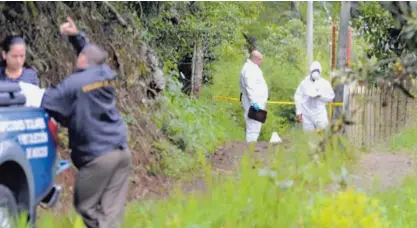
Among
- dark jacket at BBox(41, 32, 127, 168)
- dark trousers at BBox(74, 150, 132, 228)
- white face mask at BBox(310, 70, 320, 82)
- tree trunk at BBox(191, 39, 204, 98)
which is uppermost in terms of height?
dark jacket at BBox(41, 32, 127, 168)

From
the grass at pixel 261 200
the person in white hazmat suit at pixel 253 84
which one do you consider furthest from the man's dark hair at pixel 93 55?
the person in white hazmat suit at pixel 253 84

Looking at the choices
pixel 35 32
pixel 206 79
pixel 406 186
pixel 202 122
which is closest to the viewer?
pixel 406 186

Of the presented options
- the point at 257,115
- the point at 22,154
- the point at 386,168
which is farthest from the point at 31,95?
the point at 257,115

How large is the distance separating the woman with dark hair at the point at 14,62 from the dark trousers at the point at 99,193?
4.37 ft

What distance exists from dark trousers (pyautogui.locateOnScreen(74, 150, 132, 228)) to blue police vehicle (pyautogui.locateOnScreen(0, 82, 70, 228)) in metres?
0.29

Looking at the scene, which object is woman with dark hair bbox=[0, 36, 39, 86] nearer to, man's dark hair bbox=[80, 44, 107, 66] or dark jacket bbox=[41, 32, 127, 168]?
man's dark hair bbox=[80, 44, 107, 66]

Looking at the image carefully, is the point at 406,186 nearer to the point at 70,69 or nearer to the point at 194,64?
the point at 70,69

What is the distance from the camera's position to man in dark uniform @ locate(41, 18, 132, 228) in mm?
6695

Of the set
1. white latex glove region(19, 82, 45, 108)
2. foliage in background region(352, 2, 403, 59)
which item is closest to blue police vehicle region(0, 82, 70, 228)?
white latex glove region(19, 82, 45, 108)

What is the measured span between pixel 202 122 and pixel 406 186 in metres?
6.78

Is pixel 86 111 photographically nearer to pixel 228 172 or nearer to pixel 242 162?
pixel 242 162

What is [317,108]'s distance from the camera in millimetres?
15289

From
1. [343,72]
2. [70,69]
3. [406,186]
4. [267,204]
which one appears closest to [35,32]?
[70,69]

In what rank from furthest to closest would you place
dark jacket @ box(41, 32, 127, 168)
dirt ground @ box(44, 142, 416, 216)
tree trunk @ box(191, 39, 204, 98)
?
tree trunk @ box(191, 39, 204, 98) → dirt ground @ box(44, 142, 416, 216) → dark jacket @ box(41, 32, 127, 168)
